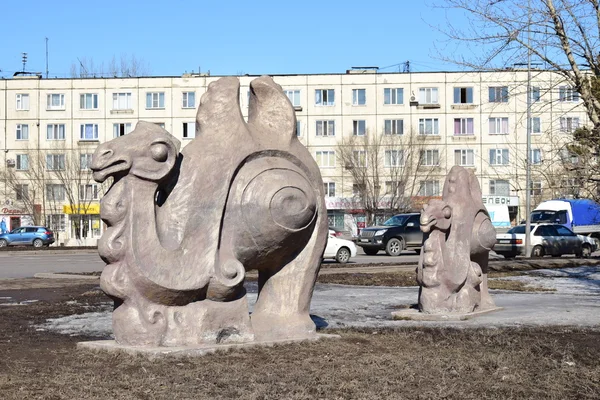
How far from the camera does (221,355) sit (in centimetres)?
897

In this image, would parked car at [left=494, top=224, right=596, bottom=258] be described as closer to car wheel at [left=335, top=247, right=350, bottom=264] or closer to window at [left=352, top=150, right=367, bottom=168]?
car wheel at [left=335, top=247, right=350, bottom=264]

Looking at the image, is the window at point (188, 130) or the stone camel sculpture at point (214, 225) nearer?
the stone camel sculpture at point (214, 225)

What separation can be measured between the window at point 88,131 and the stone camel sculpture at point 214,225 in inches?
2184

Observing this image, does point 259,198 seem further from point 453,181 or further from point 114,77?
point 114,77

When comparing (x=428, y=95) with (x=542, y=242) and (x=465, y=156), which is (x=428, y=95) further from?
(x=542, y=242)

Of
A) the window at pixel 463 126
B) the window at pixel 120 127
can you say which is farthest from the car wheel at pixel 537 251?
the window at pixel 120 127

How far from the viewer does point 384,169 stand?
2426 inches

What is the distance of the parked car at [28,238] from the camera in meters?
51.2

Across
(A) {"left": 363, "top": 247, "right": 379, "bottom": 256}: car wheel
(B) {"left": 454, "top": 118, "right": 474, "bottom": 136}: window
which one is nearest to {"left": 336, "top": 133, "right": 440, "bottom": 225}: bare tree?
(B) {"left": 454, "top": 118, "right": 474, "bottom": 136}: window

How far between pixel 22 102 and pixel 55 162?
17.8ft

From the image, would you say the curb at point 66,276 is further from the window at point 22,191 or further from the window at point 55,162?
the window at point 22,191

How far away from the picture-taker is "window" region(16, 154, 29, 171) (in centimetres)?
6444

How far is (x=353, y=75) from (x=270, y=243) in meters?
54.1

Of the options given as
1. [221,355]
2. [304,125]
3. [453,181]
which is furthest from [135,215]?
[304,125]
